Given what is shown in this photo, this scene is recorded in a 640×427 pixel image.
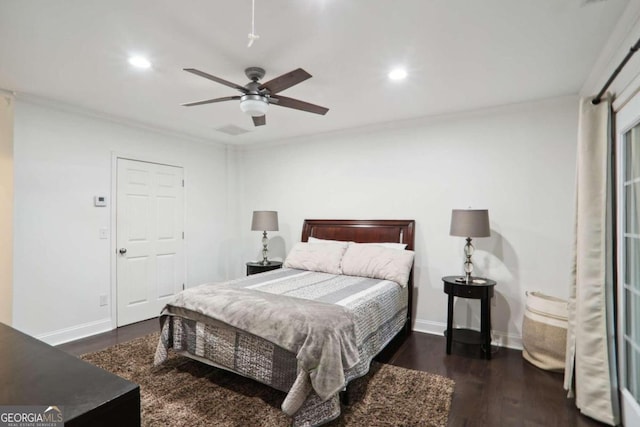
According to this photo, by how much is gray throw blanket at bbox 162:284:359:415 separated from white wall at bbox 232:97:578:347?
193cm

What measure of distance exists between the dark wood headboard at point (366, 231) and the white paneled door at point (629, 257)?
185 cm

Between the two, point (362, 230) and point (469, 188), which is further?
point (362, 230)

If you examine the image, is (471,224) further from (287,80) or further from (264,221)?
(264,221)

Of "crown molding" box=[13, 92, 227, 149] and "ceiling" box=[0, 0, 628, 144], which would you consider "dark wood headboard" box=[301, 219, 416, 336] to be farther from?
"crown molding" box=[13, 92, 227, 149]

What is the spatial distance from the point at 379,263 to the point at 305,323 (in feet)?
5.09

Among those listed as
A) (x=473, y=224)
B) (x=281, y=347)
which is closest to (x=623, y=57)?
(x=473, y=224)

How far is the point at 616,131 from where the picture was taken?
2164 millimetres

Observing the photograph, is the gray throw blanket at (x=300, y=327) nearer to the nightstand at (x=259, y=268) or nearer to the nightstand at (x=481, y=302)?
the nightstand at (x=481, y=302)

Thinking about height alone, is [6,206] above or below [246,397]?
above

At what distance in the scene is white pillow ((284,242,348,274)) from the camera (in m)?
3.69

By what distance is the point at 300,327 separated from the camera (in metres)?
2.03

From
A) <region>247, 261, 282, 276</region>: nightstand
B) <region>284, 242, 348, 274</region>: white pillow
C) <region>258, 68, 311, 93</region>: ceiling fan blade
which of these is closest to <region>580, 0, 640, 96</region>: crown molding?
<region>258, 68, 311, 93</region>: ceiling fan blade

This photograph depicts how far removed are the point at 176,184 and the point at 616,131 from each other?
15.2ft

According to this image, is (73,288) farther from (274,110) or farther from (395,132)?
(395,132)
